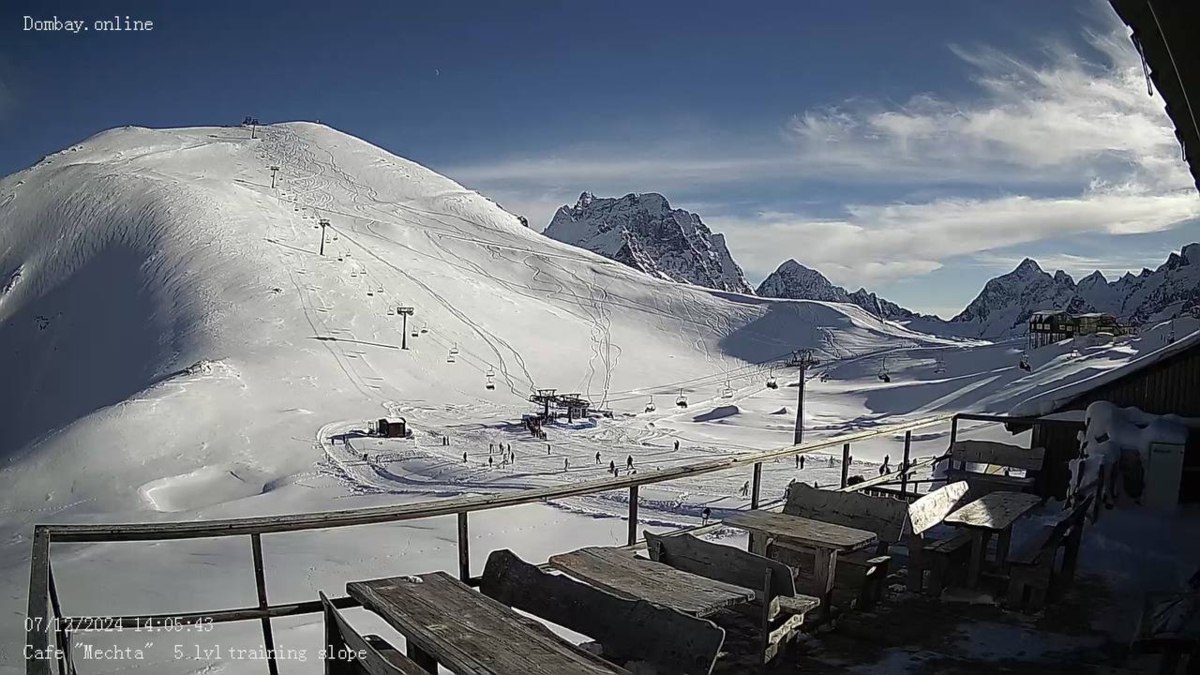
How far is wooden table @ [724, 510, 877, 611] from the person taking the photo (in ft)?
15.9

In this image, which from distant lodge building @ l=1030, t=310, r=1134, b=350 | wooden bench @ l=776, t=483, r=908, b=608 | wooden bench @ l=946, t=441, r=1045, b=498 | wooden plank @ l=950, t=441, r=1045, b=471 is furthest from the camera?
distant lodge building @ l=1030, t=310, r=1134, b=350

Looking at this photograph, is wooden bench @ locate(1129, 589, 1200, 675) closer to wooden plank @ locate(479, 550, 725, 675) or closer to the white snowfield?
wooden plank @ locate(479, 550, 725, 675)

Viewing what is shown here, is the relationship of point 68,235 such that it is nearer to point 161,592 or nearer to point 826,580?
point 161,592

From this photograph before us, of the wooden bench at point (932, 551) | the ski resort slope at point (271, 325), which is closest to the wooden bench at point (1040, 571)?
the wooden bench at point (932, 551)

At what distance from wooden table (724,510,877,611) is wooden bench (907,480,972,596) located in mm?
673

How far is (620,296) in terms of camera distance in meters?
88.1

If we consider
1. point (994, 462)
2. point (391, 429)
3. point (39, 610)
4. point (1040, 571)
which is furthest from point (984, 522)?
point (391, 429)

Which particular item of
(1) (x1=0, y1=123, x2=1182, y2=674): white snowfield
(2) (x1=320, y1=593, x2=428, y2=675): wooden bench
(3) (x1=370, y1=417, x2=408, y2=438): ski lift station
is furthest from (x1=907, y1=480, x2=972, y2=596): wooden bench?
(3) (x1=370, y1=417, x2=408, y2=438): ski lift station

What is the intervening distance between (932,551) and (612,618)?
3.50m

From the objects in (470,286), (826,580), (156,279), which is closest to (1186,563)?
(826,580)

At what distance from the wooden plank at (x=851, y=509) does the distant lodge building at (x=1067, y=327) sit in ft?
237

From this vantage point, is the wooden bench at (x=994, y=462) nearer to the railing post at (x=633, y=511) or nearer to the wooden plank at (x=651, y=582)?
the railing post at (x=633, y=511)

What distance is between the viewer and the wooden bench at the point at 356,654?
281cm

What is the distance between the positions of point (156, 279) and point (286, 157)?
6406 centimetres
